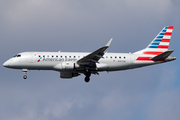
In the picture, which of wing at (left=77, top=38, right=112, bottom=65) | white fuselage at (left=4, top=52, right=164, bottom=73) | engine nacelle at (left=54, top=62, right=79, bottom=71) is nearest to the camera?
wing at (left=77, top=38, right=112, bottom=65)

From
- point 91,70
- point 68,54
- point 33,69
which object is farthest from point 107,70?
point 33,69

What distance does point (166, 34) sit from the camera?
6075cm

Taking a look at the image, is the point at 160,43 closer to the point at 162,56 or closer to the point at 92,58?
the point at 162,56

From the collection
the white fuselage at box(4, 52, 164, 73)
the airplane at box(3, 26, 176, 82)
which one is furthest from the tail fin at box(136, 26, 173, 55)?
the white fuselage at box(4, 52, 164, 73)

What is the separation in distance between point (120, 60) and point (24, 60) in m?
15.3

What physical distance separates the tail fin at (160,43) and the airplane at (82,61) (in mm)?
1346

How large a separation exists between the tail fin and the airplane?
1346 millimetres

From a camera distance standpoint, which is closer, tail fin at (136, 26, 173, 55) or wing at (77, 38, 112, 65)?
wing at (77, 38, 112, 65)

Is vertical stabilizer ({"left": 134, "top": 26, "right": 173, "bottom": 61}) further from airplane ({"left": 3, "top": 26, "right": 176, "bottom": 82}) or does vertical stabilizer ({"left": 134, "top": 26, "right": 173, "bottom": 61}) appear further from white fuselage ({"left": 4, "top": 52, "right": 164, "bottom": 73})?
white fuselage ({"left": 4, "top": 52, "right": 164, "bottom": 73})

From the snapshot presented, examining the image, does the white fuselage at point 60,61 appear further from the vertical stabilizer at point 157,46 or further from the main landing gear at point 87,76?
the vertical stabilizer at point 157,46

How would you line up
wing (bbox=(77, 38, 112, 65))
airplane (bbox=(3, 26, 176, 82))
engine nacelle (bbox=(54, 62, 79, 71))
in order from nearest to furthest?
wing (bbox=(77, 38, 112, 65)) → engine nacelle (bbox=(54, 62, 79, 71)) → airplane (bbox=(3, 26, 176, 82))

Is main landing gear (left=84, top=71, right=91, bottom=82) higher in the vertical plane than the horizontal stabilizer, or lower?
lower

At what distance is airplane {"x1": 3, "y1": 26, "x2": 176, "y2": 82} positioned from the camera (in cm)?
5384

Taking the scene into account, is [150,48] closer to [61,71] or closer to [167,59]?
[167,59]
